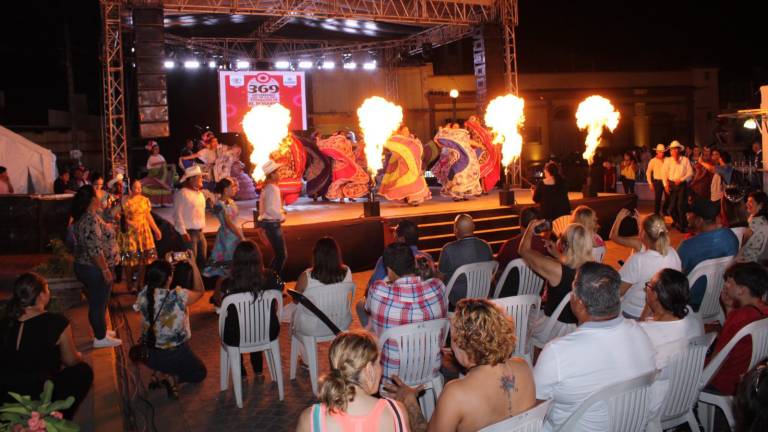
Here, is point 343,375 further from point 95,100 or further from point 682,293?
point 95,100

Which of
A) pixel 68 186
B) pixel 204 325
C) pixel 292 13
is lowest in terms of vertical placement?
pixel 204 325

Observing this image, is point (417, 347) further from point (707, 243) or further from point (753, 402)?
point (707, 243)

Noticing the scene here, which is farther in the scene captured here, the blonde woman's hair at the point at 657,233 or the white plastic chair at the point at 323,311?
the white plastic chair at the point at 323,311

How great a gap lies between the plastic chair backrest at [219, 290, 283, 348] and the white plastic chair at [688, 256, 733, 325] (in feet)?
10.2

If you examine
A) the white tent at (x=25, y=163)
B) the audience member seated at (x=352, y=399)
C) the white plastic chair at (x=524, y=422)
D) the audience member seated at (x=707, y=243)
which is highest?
the white tent at (x=25, y=163)

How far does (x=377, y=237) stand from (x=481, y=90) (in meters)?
7.71

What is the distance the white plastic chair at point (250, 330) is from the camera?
5482 millimetres

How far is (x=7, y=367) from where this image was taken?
432cm

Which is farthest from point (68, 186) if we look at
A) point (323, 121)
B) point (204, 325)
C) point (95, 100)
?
point (95, 100)

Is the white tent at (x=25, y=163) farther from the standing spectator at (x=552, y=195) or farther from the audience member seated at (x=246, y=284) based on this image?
the audience member seated at (x=246, y=284)

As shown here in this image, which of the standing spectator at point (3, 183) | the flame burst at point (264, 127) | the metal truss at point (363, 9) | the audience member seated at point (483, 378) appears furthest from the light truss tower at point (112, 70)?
the audience member seated at point (483, 378)

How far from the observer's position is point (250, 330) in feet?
18.3

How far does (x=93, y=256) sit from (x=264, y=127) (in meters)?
5.76

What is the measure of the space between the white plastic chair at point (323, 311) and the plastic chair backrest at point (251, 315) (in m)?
0.24
